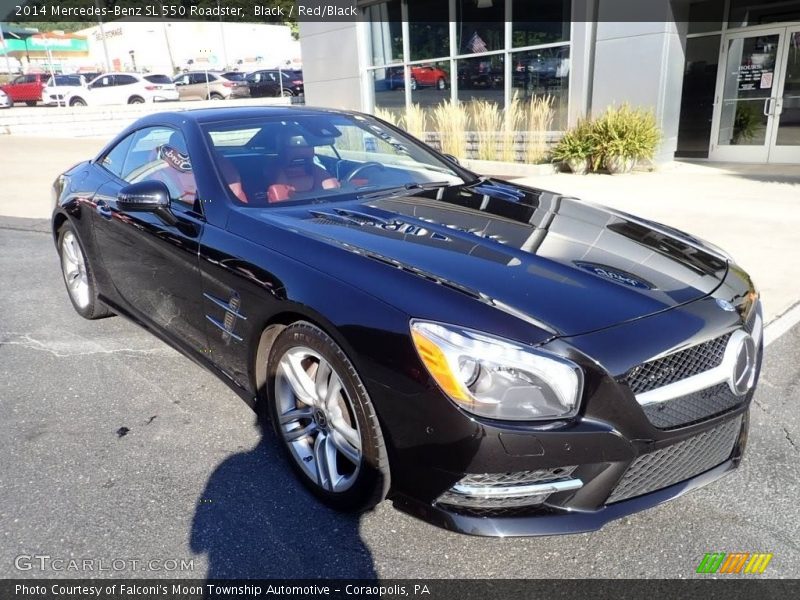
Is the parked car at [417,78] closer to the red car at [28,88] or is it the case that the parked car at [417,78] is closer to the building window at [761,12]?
the building window at [761,12]

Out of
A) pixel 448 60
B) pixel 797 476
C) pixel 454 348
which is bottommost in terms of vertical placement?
pixel 797 476

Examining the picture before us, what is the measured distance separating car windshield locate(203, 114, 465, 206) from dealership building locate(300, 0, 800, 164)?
8316 millimetres

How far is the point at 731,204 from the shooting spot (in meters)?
7.61

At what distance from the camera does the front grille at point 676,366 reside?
1940 millimetres

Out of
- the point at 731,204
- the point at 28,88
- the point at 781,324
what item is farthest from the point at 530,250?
the point at 28,88

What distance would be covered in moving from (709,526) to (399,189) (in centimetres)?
211

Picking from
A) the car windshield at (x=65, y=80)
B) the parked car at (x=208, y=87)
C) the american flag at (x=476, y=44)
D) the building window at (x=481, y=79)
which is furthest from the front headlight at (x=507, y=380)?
the car windshield at (x=65, y=80)

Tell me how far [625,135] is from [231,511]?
9.46m

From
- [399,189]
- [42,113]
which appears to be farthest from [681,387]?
[42,113]

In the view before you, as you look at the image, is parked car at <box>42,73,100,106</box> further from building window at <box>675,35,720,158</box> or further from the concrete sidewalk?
building window at <box>675,35,720,158</box>

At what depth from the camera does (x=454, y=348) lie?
6.30ft

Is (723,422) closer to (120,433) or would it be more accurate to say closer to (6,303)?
(120,433)

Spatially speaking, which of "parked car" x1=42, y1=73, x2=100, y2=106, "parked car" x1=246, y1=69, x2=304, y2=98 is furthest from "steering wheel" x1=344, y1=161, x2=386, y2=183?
"parked car" x1=42, y1=73, x2=100, y2=106

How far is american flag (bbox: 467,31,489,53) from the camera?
13078 mm
